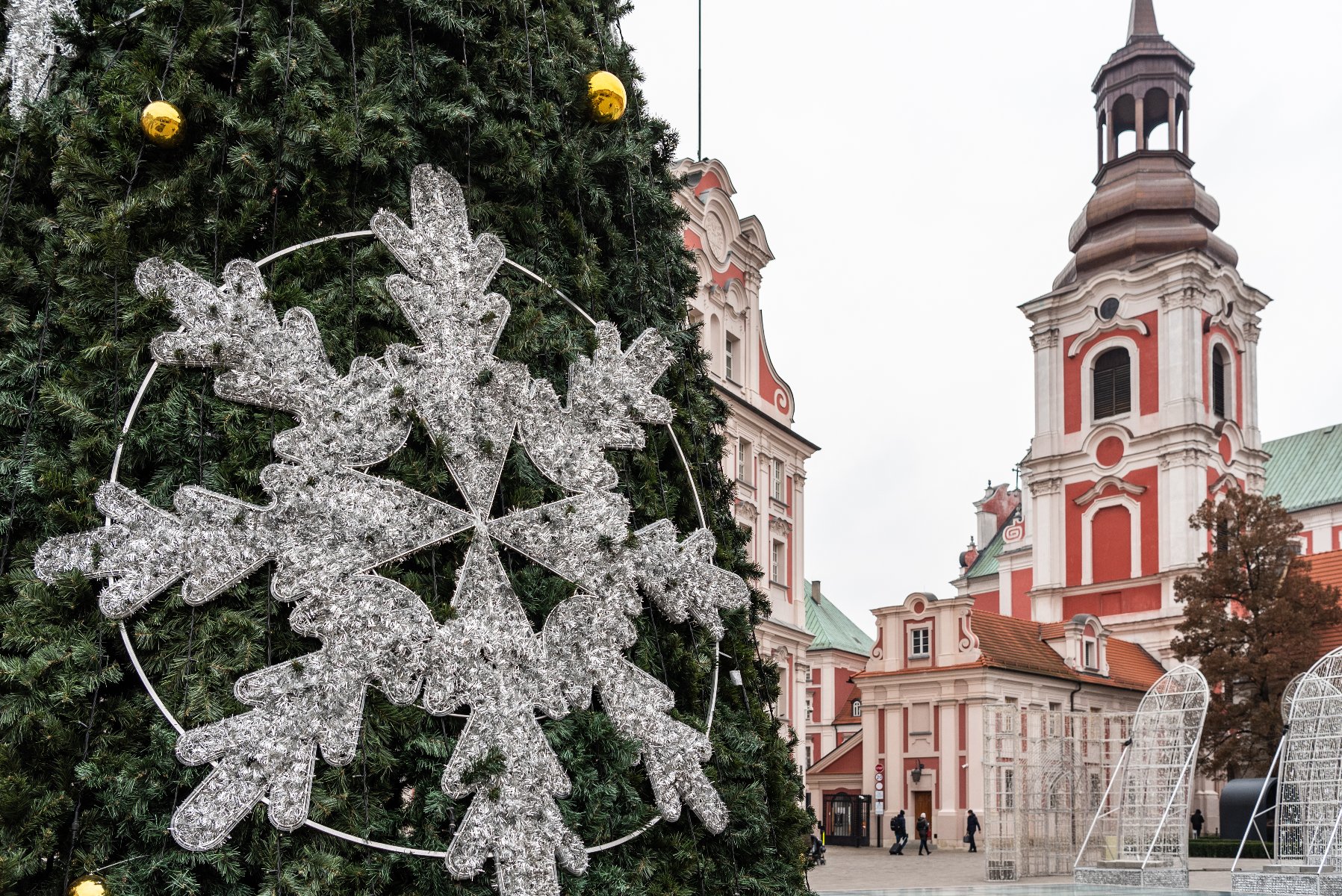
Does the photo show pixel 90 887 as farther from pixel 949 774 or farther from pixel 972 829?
pixel 949 774

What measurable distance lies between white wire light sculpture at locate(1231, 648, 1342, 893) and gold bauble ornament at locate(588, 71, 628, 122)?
15.4 meters

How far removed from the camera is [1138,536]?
133ft

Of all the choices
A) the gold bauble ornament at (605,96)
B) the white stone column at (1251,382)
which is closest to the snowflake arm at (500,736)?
the gold bauble ornament at (605,96)

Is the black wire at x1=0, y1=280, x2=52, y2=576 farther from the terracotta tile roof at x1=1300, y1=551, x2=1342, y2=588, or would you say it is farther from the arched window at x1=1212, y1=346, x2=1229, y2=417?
the arched window at x1=1212, y1=346, x2=1229, y2=417

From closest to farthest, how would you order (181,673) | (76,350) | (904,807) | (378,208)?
(181,673), (76,350), (378,208), (904,807)

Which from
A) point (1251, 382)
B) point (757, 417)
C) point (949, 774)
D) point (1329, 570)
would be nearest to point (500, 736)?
point (757, 417)

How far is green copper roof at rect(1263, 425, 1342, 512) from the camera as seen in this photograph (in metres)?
52.3

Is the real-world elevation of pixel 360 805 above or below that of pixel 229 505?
below

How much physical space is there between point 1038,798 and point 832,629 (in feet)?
127

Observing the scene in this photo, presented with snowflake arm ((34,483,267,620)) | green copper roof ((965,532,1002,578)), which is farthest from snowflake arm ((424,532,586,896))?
green copper roof ((965,532,1002,578))

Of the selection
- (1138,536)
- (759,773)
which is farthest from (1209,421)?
(759,773)

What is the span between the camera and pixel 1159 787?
1869 centimetres

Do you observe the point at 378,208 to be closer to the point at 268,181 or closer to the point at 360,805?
the point at 268,181

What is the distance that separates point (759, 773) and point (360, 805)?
3.89ft
